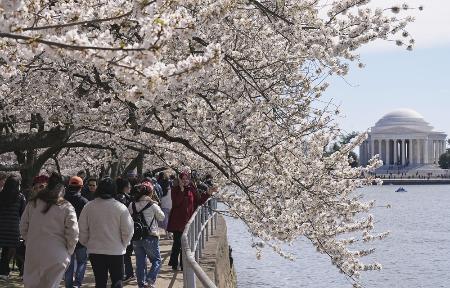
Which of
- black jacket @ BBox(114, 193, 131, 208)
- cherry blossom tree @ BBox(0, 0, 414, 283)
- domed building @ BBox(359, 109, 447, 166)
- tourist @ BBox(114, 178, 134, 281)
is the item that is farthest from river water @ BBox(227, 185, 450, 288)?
domed building @ BBox(359, 109, 447, 166)

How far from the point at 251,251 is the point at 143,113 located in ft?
A: 69.6

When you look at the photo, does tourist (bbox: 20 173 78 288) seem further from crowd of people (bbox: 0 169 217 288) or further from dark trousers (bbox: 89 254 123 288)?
dark trousers (bbox: 89 254 123 288)

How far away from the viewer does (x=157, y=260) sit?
383 inches

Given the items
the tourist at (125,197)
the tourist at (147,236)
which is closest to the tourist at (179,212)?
the tourist at (125,197)

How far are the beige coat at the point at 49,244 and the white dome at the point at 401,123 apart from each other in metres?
149

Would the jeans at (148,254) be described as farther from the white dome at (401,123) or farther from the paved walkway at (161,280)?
the white dome at (401,123)

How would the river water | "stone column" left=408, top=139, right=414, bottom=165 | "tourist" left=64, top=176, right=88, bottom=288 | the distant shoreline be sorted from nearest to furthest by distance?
"tourist" left=64, top=176, right=88, bottom=288 → the river water → the distant shoreline → "stone column" left=408, top=139, right=414, bottom=165

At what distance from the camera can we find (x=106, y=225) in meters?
7.98

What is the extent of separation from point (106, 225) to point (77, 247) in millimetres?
1375

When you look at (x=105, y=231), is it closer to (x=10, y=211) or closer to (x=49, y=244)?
(x=49, y=244)

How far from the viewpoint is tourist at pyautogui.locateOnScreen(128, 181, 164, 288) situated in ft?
31.2

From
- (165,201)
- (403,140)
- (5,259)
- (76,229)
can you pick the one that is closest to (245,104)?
(76,229)

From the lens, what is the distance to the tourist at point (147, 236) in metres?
9.51

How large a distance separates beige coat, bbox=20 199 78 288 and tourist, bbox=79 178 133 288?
64 centimetres
